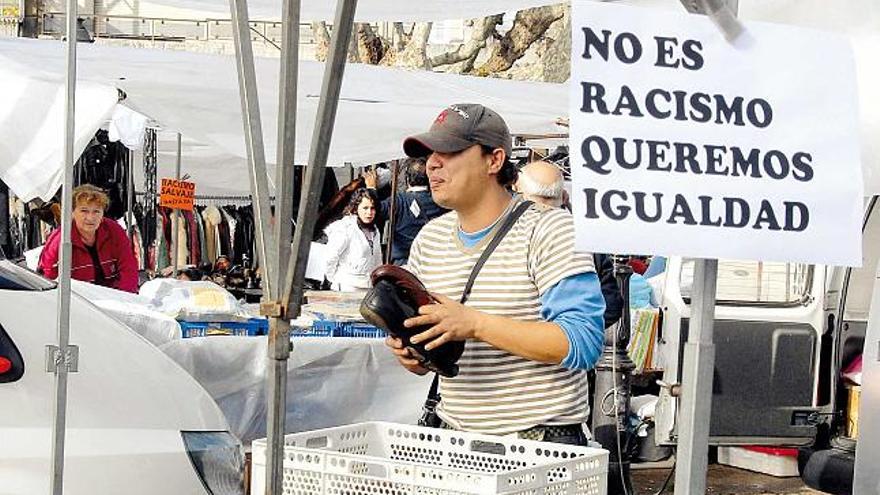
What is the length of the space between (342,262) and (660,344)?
169 inches

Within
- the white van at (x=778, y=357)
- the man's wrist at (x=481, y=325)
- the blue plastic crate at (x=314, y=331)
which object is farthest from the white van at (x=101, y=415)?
the white van at (x=778, y=357)

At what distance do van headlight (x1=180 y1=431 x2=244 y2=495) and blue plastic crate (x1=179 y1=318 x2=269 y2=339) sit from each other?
2063 mm

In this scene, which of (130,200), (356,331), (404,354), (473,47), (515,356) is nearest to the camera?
(404,354)

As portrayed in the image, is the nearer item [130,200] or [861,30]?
[861,30]

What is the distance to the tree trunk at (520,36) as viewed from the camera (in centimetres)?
2511

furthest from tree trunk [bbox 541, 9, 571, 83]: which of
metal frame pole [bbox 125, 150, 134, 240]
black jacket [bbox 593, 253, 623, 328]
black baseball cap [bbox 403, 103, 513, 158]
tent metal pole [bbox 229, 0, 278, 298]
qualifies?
tent metal pole [bbox 229, 0, 278, 298]

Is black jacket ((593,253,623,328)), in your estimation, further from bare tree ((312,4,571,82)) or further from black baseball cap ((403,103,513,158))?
bare tree ((312,4,571,82))

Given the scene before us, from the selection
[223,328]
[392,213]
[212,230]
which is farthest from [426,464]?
[212,230]

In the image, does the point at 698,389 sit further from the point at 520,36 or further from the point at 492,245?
the point at 520,36

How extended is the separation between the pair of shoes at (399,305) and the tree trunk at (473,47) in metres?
21.2

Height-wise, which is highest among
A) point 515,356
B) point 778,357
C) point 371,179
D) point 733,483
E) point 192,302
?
point 371,179

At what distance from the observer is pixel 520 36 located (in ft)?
84.0

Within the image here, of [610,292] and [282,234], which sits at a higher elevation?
[282,234]

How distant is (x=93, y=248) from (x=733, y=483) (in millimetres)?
4445
